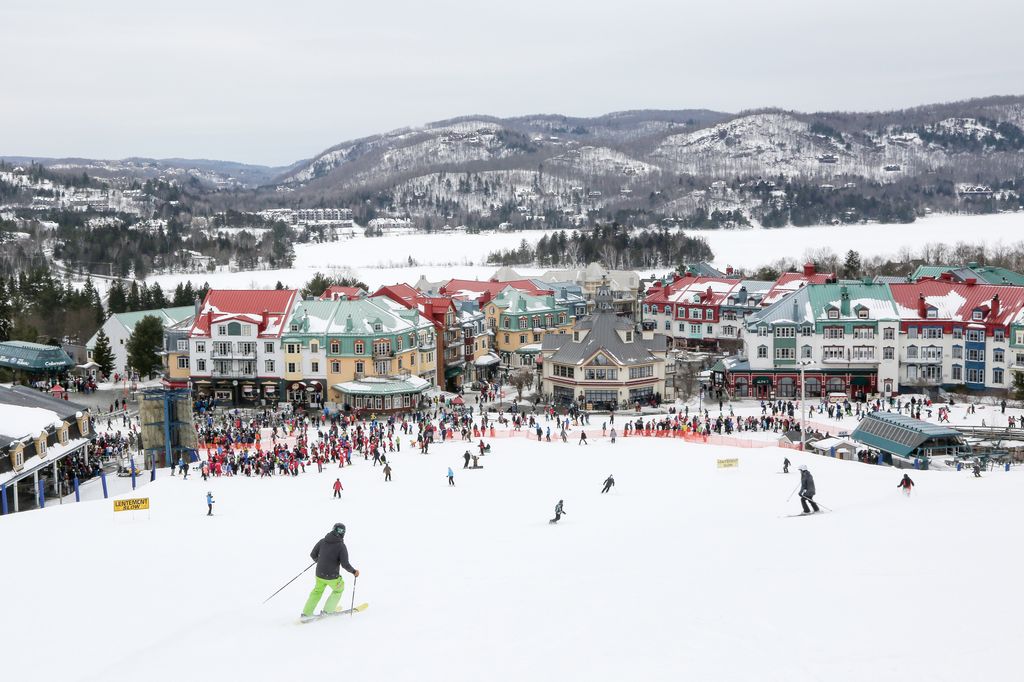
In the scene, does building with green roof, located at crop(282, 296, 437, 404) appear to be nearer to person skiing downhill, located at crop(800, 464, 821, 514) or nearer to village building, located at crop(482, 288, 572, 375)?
village building, located at crop(482, 288, 572, 375)

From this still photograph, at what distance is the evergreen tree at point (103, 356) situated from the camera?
62.9 m

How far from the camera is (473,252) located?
177 meters

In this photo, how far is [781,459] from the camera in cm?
3353

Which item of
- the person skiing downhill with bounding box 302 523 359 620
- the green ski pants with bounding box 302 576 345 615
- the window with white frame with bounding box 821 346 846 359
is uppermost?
the person skiing downhill with bounding box 302 523 359 620

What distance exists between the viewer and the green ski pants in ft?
45.2

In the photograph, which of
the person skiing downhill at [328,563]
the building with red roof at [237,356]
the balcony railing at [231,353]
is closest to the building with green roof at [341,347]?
the building with red roof at [237,356]

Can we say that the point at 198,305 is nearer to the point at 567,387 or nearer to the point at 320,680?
the point at 567,387

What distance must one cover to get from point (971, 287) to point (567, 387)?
24463 mm

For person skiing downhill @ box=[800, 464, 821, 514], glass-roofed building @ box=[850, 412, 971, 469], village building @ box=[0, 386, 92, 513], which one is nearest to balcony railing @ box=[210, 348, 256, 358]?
village building @ box=[0, 386, 92, 513]

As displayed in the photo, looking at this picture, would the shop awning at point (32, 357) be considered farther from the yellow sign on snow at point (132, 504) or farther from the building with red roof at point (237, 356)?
the yellow sign on snow at point (132, 504)

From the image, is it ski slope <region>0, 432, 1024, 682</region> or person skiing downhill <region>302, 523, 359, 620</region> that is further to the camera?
person skiing downhill <region>302, 523, 359, 620</region>

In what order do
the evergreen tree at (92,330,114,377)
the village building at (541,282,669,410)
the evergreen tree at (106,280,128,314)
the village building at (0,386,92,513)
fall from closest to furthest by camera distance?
the village building at (0,386,92,513) → the village building at (541,282,669,410) → the evergreen tree at (92,330,114,377) → the evergreen tree at (106,280,128,314)

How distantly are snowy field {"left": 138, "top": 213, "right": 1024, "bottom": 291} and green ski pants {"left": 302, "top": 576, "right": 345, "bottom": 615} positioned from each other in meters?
104

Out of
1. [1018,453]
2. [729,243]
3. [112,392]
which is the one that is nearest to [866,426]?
[1018,453]
